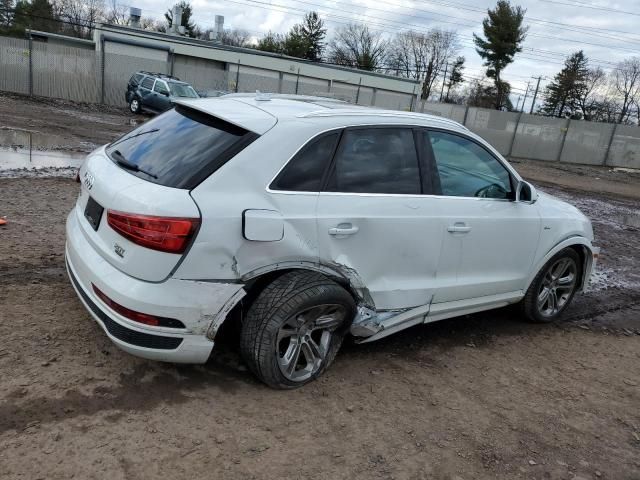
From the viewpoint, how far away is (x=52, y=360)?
3359 mm

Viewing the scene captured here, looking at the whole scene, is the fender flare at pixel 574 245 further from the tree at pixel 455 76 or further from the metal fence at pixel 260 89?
the tree at pixel 455 76

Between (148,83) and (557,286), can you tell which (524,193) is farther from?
(148,83)

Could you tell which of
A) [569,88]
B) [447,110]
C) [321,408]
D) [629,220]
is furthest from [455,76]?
[321,408]

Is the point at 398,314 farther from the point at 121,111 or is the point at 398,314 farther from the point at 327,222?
the point at 121,111

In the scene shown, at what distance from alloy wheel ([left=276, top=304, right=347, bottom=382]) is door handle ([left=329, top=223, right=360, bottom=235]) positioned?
0.46 meters

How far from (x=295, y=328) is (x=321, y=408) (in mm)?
519

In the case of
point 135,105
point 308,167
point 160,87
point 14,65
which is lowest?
point 135,105

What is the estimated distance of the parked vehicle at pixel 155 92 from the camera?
2256 centimetres

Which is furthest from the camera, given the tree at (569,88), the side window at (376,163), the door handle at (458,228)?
the tree at (569,88)

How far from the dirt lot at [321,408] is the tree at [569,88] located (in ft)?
233

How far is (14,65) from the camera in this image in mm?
24531

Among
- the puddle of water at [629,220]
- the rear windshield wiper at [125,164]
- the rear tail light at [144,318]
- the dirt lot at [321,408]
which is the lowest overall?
the puddle of water at [629,220]

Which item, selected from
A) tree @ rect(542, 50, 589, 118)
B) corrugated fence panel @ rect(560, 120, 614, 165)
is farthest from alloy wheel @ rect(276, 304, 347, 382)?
tree @ rect(542, 50, 589, 118)

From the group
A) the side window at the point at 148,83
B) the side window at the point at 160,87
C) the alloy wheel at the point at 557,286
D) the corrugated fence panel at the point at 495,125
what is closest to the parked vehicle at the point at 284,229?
the alloy wheel at the point at 557,286
